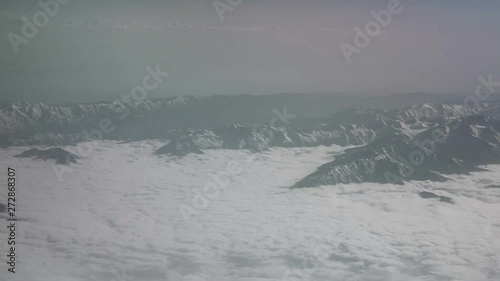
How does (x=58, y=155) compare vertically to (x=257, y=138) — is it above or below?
below

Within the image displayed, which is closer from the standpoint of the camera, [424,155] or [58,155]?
[58,155]

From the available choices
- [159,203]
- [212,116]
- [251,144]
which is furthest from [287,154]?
[159,203]

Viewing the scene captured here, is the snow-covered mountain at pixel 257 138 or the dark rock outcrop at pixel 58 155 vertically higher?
the snow-covered mountain at pixel 257 138

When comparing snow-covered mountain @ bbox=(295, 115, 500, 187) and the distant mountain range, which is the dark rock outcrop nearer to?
the distant mountain range

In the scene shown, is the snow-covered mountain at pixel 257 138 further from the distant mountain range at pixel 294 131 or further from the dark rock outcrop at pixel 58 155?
the dark rock outcrop at pixel 58 155

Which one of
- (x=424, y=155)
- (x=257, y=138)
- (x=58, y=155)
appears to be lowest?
(x=58, y=155)

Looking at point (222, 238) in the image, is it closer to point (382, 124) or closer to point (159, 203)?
point (159, 203)

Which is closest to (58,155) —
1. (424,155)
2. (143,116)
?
(143,116)

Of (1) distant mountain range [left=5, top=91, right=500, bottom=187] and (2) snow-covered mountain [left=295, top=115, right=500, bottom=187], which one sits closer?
(1) distant mountain range [left=5, top=91, right=500, bottom=187]

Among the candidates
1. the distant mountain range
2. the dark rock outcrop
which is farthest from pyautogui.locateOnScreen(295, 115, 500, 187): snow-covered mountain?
the dark rock outcrop

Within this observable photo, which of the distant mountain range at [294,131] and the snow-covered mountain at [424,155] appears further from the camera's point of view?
the snow-covered mountain at [424,155]

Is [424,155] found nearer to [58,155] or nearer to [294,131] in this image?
[294,131]

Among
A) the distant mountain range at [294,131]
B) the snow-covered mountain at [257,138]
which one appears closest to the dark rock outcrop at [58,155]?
the distant mountain range at [294,131]
